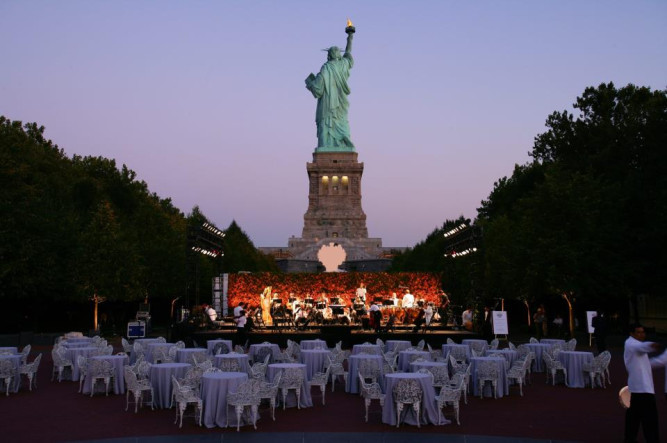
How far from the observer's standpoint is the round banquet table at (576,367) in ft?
59.7

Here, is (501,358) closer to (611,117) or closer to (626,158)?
(626,158)

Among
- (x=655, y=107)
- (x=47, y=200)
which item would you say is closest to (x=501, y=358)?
(x=655, y=107)

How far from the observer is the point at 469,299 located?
3130 cm

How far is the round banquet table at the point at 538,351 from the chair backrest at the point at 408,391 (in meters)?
8.74

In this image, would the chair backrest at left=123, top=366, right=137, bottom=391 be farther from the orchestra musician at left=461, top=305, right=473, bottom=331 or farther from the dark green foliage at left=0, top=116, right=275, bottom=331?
the orchestra musician at left=461, top=305, right=473, bottom=331

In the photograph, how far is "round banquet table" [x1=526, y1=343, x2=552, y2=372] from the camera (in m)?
20.8

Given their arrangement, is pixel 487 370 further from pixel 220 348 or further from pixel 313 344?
pixel 220 348

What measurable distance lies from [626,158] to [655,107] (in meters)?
4.68

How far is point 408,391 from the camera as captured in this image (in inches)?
515

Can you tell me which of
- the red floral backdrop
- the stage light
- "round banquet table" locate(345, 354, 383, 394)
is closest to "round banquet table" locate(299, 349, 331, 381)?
"round banquet table" locate(345, 354, 383, 394)

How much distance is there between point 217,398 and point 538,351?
37.0ft

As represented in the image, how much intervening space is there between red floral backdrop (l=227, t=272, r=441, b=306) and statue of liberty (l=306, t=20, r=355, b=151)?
58.8m

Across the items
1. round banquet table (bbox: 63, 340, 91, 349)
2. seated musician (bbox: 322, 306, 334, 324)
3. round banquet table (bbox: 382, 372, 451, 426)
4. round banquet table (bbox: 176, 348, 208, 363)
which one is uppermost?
seated musician (bbox: 322, 306, 334, 324)

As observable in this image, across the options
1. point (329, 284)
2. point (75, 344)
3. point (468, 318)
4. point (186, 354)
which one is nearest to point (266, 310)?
point (468, 318)
